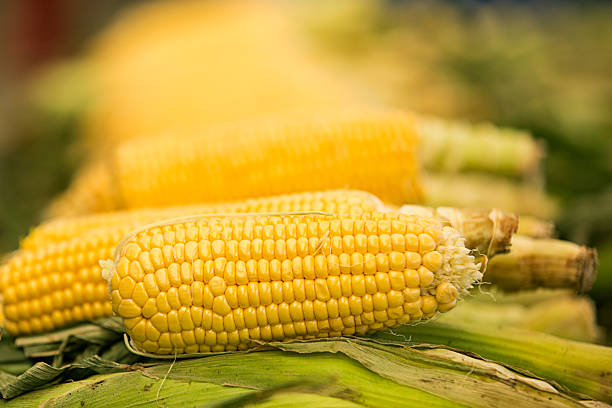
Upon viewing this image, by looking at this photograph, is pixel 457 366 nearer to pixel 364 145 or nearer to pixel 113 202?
pixel 364 145

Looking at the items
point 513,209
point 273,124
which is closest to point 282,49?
point 273,124

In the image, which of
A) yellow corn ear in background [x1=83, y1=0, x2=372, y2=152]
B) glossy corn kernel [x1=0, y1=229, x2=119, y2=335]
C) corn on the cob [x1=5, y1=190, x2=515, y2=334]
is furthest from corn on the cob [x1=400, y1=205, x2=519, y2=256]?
yellow corn ear in background [x1=83, y1=0, x2=372, y2=152]

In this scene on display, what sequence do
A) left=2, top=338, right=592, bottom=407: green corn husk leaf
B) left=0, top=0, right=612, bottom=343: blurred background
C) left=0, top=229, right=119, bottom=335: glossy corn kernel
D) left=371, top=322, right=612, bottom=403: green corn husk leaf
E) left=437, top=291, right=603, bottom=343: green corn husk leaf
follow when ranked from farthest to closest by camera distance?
left=0, top=0, right=612, bottom=343: blurred background < left=437, top=291, right=603, bottom=343: green corn husk leaf < left=0, top=229, right=119, bottom=335: glossy corn kernel < left=371, top=322, right=612, bottom=403: green corn husk leaf < left=2, top=338, right=592, bottom=407: green corn husk leaf


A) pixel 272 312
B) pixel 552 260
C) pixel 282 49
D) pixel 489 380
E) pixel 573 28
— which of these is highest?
pixel 573 28

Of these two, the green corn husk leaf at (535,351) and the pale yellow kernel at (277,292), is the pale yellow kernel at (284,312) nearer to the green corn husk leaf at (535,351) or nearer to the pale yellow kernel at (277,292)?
the pale yellow kernel at (277,292)

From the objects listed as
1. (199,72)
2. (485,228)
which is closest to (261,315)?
(485,228)

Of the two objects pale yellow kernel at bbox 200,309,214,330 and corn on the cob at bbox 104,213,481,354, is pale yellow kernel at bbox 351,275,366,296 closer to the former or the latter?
corn on the cob at bbox 104,213,481,354

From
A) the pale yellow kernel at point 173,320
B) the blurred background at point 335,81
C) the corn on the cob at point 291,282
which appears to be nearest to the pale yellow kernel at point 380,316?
the corn on the cob at point 291,282
